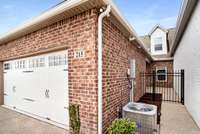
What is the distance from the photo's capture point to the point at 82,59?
3217mm

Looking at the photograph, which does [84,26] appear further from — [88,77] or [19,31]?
[19,31]

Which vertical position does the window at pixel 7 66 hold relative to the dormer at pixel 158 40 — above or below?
below

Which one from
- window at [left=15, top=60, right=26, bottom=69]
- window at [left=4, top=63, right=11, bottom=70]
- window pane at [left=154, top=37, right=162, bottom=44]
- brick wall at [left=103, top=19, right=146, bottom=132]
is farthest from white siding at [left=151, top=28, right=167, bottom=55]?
window at [left=4, top=63, right=11, bottom=70]

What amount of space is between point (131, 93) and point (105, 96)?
2.82 meters

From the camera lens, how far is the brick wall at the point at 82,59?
9.87 feet

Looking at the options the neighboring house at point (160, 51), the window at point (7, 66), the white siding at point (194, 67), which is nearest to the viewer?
the white siding at point (194, 67)

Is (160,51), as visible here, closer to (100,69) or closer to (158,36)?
(158,36)

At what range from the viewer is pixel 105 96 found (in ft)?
10.7

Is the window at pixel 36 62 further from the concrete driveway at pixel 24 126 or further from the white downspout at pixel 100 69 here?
the white downspout at pixel 100 69

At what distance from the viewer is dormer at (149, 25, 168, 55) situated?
15.1m

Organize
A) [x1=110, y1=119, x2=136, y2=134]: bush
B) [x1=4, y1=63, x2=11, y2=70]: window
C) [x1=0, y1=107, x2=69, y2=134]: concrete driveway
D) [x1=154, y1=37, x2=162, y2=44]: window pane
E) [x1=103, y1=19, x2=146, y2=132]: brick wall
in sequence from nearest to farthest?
[x1=110, y1=119, x2=136, y2=134]: bush < [x1=103, y1=19, x2=146, y2=132]: brick wall < [x1=0, y1=107, x2=69, y2=134]: concrete driveway < [x1=4, y1=63, x2=11, y2=70]: window < [x1=154, y1=37, x2=162, y2=44]: window pane

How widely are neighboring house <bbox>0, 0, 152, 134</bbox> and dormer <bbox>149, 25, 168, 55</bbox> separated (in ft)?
37.8

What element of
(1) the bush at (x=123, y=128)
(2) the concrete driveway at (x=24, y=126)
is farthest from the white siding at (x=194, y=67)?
(2) the concrete driveway at (x=24, y=126)

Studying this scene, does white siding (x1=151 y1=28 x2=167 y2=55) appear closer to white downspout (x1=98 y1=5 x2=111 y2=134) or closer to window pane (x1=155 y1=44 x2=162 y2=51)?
window pane (x1=155 y1=44 x2=162 y2=51)
